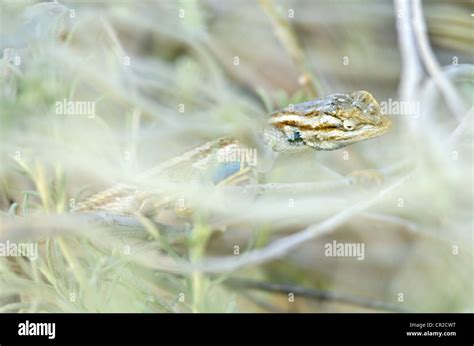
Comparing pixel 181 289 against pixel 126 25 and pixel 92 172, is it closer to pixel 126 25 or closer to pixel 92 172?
pixel 92 172

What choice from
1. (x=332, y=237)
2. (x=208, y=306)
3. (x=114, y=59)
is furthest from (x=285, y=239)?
(x=114, y=59)
